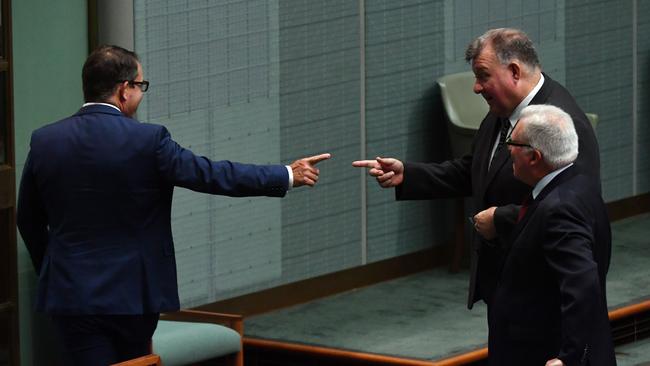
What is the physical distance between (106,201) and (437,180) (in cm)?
121

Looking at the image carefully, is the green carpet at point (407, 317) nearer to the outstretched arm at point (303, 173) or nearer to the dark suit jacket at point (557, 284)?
the outstretched arm at point (303, 173)

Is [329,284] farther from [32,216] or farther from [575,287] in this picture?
[575,287]

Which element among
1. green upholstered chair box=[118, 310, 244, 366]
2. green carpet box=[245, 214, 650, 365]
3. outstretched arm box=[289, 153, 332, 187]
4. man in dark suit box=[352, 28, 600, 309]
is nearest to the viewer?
man in dark suit box=[352, 28, 600, 309]

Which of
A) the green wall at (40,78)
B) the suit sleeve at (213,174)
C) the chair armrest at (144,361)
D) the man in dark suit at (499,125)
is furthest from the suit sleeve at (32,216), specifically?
the man in dark suit at (499,125)

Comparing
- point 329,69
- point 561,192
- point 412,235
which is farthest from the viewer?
point 412,235

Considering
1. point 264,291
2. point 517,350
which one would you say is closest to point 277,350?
point 264,291

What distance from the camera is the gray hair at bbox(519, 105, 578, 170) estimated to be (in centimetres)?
495

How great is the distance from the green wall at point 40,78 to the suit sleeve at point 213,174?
3.60ft

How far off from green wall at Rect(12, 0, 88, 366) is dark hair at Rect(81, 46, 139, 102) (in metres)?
0.99

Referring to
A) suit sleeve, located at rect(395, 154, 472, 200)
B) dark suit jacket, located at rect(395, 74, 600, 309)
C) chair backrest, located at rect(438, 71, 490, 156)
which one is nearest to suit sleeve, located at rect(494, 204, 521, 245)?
dark suit jacket, located at rect(395, 74, 600, 309)

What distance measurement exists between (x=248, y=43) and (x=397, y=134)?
122 centimetres

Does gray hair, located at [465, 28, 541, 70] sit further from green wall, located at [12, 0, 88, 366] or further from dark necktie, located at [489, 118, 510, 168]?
green wall, located at [12, 0, 88, 366]

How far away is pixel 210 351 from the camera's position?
6.57m

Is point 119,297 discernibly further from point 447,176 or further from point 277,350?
point 277,350
